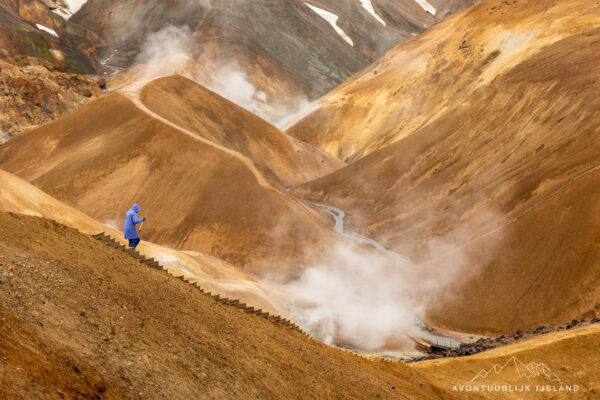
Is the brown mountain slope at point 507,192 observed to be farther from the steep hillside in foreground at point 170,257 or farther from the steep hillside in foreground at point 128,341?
the steep hillside in foreground at point 128,341

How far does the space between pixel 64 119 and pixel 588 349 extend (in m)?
60.5

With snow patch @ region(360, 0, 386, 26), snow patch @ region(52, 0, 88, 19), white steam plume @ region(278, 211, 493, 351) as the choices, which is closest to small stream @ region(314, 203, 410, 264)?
white steam plume @ region(278, 211, 493, 351)

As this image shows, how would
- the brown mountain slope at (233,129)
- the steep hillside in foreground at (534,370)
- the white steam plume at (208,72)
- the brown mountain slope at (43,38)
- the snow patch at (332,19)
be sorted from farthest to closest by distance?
the snow patch at (332,19) → the white steam plume at (208,72) → the brown mountain slope at (43,38) → the brown mountain slope at (233,129) → the steep hillside in foreground at (534,370)

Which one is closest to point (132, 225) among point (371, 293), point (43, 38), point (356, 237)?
point (371, 293)

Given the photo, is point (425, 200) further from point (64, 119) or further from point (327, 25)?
point (327, 25)

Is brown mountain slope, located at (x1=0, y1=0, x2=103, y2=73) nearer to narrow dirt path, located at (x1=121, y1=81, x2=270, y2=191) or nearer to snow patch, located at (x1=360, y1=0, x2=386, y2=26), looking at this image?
narrow dirt path, located at (x1=121, y1=81, x2=270, y2=191)

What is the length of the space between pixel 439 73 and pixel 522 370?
2951 inches

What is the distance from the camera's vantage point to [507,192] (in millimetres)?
45250

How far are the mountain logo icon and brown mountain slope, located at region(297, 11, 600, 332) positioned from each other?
37.8 ft

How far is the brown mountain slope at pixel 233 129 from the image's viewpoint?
2769 inches

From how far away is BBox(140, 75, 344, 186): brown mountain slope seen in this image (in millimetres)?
70338

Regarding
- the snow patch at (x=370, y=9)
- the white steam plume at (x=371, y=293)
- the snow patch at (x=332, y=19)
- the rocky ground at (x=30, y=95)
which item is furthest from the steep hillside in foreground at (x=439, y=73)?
the snow patch at (x=370, y=9)

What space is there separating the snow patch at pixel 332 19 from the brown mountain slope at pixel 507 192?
98.3 metres

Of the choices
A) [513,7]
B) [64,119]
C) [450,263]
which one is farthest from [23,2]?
[450,263]
